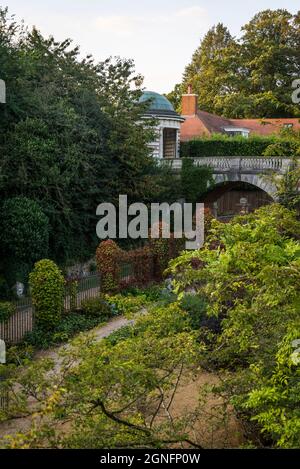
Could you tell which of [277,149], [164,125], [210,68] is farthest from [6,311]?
[210,68]

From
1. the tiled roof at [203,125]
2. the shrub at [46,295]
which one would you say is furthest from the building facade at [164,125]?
the shrub at [46,295]

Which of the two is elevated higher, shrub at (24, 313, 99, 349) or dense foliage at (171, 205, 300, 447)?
dense foliage at (171, 205, 300, 447)

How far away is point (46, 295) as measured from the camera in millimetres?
17094

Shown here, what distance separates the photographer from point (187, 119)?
44.8m

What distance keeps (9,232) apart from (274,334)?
1282 centimetres

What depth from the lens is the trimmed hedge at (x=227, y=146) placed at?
35.5 m

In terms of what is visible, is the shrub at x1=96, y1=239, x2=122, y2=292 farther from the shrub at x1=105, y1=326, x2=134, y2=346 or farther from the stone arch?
the stone arch

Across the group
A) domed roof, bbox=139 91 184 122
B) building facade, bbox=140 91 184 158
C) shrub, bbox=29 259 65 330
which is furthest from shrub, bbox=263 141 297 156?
domed roof, bbox=139 91 184 122

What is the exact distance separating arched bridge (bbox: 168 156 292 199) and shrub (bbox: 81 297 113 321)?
42.0 feet

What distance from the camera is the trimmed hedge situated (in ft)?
116

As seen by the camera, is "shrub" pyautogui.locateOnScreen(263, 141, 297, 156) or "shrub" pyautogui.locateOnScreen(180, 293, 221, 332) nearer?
"shrub" pyautogui.locateOnScreen(180, 293, 221, 332)

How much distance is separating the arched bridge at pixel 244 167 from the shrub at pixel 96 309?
12.8 metres

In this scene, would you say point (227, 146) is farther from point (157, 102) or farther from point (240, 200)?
point (240, 200)

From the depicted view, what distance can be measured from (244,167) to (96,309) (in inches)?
556
